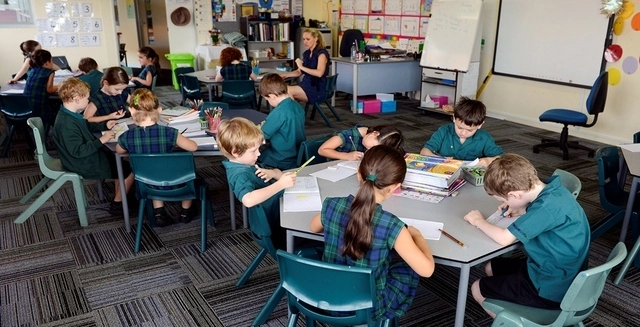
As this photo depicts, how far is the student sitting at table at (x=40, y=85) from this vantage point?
4.97 m

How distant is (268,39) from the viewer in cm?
923

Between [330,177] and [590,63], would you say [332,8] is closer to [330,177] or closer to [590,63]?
[590,63]

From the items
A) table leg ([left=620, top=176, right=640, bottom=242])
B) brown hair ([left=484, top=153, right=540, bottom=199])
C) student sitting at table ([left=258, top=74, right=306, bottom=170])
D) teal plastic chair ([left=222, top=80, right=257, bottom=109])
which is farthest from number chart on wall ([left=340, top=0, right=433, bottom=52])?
brown hair ([left=484, top=153, right=540, bottom=199])

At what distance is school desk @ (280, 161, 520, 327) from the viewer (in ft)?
5.95

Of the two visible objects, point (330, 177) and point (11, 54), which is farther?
point (11, 54)

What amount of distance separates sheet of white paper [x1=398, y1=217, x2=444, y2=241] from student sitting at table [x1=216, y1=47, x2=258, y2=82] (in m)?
4.19

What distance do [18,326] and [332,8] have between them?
321 inches

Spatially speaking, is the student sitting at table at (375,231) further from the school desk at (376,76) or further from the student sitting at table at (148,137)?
the school desk at (376,76)

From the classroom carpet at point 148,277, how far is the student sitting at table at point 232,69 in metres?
1.97

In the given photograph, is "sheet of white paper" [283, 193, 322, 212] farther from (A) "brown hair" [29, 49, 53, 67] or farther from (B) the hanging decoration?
(B) the hanging decoration

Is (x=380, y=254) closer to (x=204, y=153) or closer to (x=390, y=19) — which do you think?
(x=204, y=153)

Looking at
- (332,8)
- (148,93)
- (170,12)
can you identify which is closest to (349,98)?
(332,8)

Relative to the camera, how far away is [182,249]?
10.9 feet

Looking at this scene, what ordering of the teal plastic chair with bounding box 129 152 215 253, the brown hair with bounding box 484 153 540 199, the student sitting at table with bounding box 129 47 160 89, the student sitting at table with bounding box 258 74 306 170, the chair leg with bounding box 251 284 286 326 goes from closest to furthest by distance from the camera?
the brown hair with bounding box 484 153 540 199, the chair leg with bounding box 251 284 286 326, the teal plastic chair with bounding box 129 152 215 253, the student sitting at table with bounding box 258 74 306 170, the student sitting at table with bounding box 129 47 160 89
